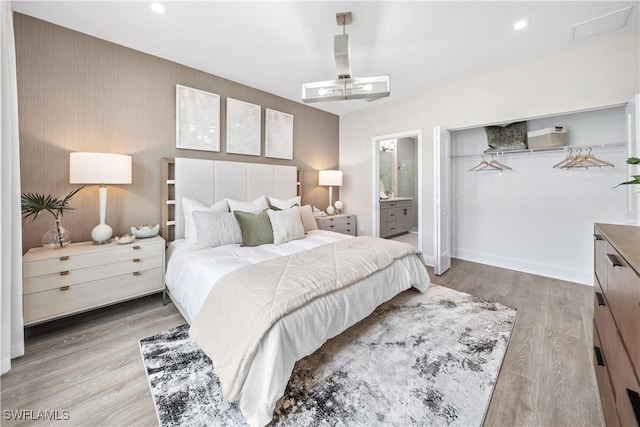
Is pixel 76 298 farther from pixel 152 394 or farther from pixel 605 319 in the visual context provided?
pixel 605 319

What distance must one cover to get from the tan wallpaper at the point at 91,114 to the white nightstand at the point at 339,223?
6.34 feet

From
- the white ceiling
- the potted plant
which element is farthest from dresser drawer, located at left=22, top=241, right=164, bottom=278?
the white ceiling

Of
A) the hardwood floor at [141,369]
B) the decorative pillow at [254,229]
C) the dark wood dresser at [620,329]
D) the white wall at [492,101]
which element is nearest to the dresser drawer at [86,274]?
the hardwood floor at [141,369]

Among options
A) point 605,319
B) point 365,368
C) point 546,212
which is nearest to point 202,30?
point 365,368

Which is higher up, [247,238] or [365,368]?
[247,238]

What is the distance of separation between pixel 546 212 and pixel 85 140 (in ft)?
18.4

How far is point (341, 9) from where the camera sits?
6.78ft

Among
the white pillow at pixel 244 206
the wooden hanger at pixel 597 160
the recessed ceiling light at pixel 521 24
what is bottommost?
the white pillow at pixel 244 206

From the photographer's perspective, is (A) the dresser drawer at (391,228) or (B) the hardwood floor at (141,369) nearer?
(B) the hardwood floor at (141,369)

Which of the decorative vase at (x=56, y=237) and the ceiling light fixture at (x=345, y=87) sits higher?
the ceiling light fixture at (x=345, y=87)

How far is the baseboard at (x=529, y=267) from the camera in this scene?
3.09m

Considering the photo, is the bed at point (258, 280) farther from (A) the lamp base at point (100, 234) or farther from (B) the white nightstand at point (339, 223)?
(B) the white nightstand at point (339, 223)

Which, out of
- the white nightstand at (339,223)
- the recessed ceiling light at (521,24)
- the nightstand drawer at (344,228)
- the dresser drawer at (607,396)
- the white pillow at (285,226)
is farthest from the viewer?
the nightstand drawer at (344,228)

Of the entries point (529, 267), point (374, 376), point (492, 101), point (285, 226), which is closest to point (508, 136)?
point (492, 101)
